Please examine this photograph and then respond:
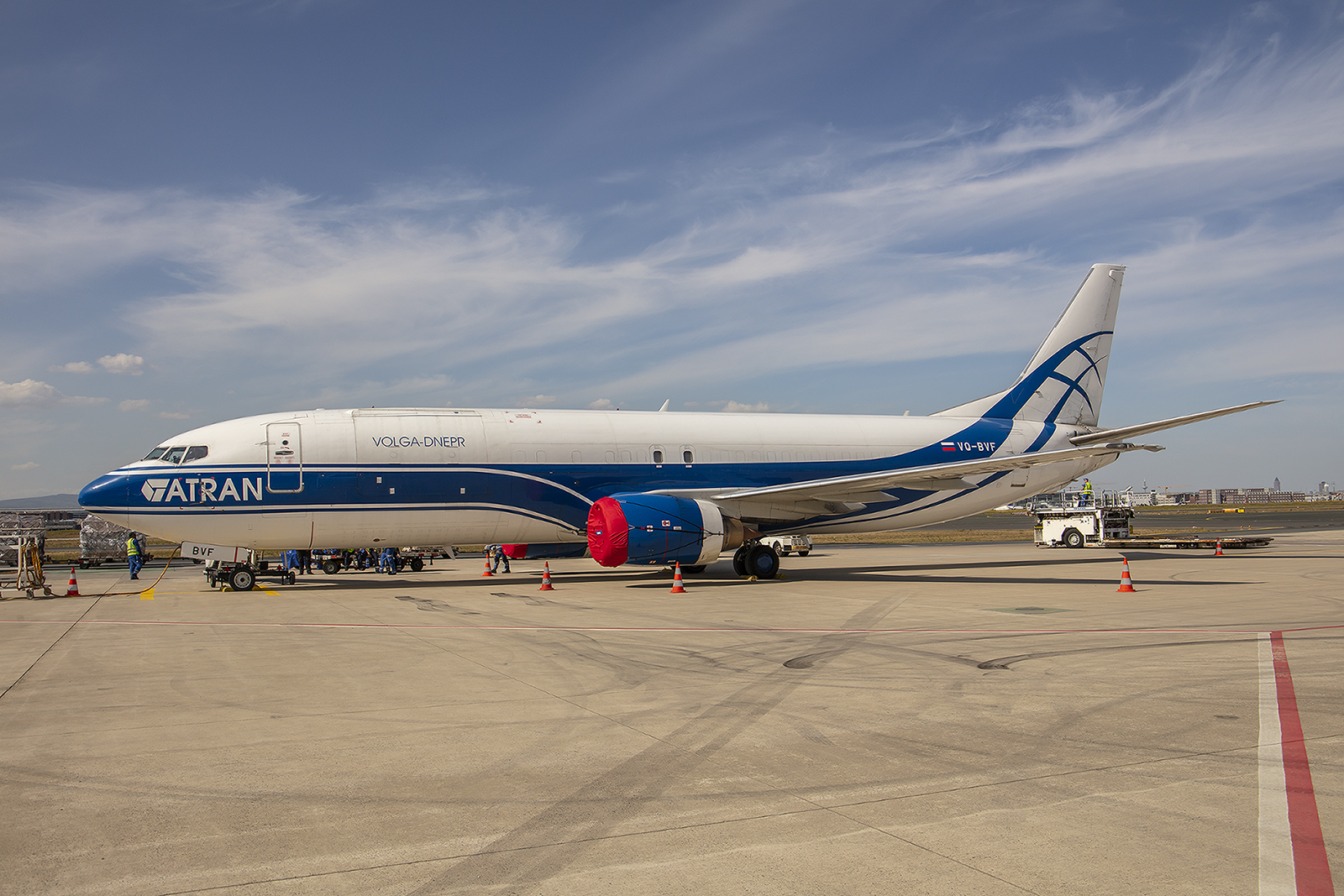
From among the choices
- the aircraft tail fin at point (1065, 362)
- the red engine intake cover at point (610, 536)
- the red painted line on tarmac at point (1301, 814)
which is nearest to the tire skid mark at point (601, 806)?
the red painted line on tarmac at point (1301, 814)

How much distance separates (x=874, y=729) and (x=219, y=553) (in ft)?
64.1

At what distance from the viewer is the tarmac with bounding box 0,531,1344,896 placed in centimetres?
464

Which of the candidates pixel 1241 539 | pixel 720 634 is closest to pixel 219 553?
pixel 720 634

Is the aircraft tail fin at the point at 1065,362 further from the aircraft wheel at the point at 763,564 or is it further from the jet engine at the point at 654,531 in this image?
the jet engine at the point at 654,531

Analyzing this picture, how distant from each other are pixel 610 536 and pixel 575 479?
2.53 metres

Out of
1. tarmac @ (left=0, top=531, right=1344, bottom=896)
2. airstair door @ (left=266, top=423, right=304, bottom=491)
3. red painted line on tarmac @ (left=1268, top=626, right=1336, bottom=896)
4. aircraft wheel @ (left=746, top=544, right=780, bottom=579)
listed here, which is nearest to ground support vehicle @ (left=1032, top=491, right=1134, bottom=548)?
aircraft wheel @ (left=746, top=544, right=780, bottom=579)

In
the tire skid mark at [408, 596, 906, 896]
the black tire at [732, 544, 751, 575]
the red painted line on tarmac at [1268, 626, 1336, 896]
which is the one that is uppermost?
the black tire at [732, 544, 751, 575]

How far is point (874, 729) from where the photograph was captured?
7.49 m

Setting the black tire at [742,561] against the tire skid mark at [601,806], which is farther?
the black tire at [742,561]

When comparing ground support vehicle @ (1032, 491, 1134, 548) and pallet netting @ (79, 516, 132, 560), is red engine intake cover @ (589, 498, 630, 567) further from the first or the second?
pallet netting @ (79, 516, 132, 560)

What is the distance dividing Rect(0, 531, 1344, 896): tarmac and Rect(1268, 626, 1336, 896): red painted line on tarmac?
0.02m

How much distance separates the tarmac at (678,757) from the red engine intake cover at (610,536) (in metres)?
6.59

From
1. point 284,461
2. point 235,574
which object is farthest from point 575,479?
point 235,574

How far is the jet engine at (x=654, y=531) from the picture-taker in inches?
850
